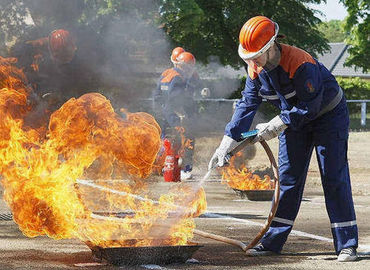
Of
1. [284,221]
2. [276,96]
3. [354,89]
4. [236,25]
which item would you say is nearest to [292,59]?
[276,96]

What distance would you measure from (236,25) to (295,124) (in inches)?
1177

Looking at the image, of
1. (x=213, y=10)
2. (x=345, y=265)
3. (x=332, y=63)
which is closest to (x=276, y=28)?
(x=345, y=265)

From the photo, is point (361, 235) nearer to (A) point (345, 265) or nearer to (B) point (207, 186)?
(A) point (345, 265)

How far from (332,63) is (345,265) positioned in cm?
6771

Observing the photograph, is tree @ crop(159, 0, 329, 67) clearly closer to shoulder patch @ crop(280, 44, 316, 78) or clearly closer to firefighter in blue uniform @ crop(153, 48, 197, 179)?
firefighter in blue uniform @ crop(153, 48, 197, 179)

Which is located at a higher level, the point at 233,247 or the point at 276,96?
the point at 276,96

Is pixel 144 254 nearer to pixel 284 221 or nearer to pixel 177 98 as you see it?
pixel 284 221

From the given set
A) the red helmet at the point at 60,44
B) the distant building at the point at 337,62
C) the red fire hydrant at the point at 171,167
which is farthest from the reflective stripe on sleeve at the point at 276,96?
the distant building at the point at 337,62

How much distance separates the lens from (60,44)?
37.8ft

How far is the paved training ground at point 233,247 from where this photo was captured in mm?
5633

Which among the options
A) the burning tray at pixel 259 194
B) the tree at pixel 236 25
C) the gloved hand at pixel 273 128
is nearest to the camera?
the gloved hand at pixel 273 128

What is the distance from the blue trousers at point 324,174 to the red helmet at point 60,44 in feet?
19.2

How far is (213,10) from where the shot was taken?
1387 inches

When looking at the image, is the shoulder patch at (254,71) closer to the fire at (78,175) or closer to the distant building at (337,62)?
the fire at (78,175)
